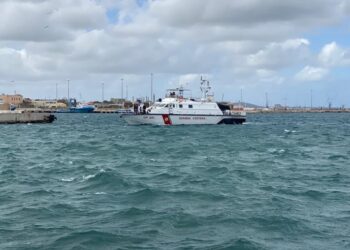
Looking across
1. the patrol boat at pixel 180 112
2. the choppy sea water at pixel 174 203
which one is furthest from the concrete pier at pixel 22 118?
the choppy sea water at pixel 174 203

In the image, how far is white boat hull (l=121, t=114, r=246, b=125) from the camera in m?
81.5

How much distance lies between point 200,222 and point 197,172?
11.8 metres

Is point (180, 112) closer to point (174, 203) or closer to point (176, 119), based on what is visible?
point (176, 119)

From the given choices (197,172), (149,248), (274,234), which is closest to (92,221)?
(149,248)

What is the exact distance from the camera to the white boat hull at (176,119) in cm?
8150

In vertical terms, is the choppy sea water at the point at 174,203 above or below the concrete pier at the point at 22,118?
below

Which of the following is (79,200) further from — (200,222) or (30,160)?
(30,160)

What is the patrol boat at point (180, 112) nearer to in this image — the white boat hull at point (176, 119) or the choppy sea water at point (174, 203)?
the white boat hull at point (176, 119)

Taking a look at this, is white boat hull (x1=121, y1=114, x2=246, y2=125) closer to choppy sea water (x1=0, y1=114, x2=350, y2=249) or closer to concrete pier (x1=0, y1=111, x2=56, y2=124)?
concrete pier (x1=0, y1=111, x2=56, y2=124)

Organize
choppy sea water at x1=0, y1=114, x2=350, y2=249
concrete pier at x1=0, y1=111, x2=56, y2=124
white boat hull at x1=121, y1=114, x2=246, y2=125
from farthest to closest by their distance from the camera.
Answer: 1. concrete pier at x1=0, y1=111, x2=56, y2=124
2. white boat hull at x1=121, y1=114, x2=246, y2=125
3. choppy sea water at x1=0, y1=114, x2=350, y2=249

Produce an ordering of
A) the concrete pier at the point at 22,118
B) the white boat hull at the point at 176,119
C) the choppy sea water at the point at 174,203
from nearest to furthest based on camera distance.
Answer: the choppy sea water at the point at 174,203, the white boat hull at the point at 176,119, the concrete pier at the point at 22,118

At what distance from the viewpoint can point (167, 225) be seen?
52.4 feet

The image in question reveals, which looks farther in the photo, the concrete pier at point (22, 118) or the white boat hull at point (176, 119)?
the concrete pier at point (22, 118)

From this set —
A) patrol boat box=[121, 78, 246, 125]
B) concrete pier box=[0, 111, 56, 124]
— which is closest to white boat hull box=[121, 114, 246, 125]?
patrol boat box=[121, 78, 246, 125]
